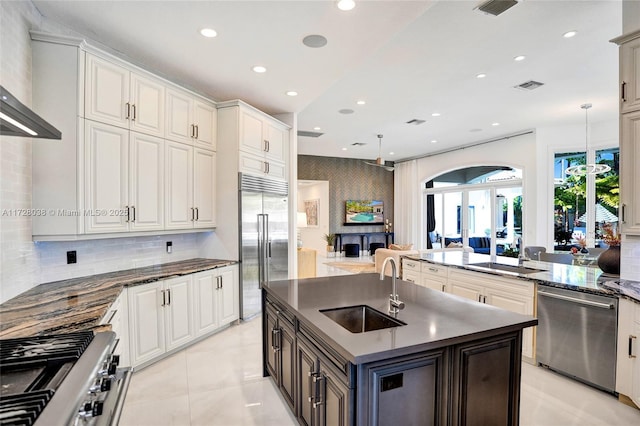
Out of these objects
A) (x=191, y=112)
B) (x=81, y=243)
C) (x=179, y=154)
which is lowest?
(x=81, y=243)

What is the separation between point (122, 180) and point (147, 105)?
0.80m

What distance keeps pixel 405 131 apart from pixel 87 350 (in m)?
7.23

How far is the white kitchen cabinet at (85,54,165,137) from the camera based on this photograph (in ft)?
9.12

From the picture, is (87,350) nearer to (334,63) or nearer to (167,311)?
(167,311)

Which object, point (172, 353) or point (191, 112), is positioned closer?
point (172, 353)

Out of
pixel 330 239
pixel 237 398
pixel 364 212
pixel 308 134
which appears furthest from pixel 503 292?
pixel 364 212

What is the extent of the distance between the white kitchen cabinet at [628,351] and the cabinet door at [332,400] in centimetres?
226

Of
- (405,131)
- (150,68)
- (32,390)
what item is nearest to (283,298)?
(32,390)

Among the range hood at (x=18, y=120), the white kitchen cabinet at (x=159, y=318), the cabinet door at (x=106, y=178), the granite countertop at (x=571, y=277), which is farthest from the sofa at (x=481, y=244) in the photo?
the range hood at (x=18, y=120)

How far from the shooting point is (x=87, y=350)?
1.40 m

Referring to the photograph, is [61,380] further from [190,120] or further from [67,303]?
[190,120]

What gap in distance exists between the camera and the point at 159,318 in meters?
3.13

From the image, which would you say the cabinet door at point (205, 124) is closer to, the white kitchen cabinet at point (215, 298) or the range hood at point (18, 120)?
the white kitchen cabinet at point (215, 298)

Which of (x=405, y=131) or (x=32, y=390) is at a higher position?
(x=405, y=131)
